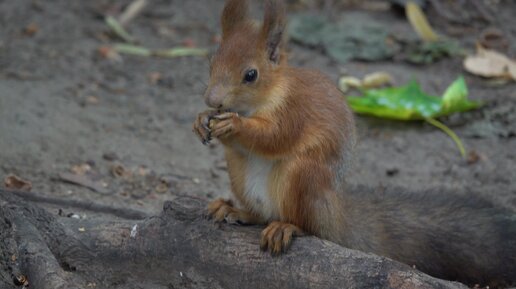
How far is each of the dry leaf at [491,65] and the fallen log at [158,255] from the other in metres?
4.00

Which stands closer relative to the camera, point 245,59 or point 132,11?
point 245,59

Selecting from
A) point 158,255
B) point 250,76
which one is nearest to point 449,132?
point 250,76

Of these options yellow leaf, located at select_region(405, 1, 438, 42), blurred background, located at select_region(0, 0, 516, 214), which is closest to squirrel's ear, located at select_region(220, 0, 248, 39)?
blurred background, located at select_region(0, 0, 516, 214)

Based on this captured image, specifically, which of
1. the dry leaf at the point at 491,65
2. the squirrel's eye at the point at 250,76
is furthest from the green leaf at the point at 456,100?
the squirrel's eye at the point at 250,76

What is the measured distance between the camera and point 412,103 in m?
6.29

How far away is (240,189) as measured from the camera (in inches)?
148

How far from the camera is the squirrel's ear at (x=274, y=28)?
3484 millimetres

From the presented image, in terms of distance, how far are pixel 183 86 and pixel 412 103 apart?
187cm

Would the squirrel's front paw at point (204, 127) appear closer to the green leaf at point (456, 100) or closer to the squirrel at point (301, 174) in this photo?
the squirrel at point (301, 174)

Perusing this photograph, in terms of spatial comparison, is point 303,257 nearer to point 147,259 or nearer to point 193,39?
point 147,259

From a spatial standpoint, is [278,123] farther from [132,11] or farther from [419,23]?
[132,11]

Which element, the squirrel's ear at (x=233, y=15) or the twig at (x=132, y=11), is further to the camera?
the twig at (x=132, y=11)

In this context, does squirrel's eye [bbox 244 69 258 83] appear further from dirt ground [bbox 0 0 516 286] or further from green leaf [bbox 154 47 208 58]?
green leaf [bbox 154 47 208 58]

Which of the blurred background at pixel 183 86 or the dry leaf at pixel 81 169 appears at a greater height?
the dry leaf at pixel 81 169
